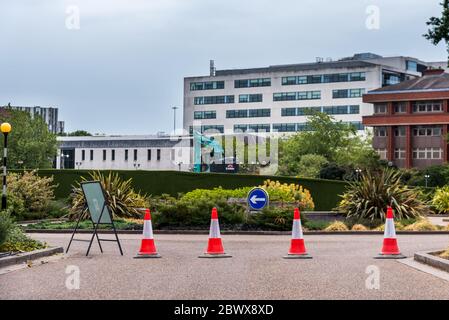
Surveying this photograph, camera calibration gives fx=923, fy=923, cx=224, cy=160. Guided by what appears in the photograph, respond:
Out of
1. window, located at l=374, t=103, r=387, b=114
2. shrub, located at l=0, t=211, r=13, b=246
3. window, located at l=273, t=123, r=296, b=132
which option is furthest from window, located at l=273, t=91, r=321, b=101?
shrub, located at l=0, t=211, r=13, b=246

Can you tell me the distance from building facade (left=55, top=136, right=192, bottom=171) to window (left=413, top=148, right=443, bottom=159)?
27.0 m

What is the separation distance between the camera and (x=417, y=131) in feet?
360

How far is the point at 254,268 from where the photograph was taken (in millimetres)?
15797

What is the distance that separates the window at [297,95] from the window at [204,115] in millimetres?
12623

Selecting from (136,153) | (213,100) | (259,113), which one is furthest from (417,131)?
(213,100)

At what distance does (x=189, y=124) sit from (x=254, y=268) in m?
146

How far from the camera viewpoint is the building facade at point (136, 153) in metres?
111

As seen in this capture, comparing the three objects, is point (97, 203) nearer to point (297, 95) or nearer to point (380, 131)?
point (380, 131)

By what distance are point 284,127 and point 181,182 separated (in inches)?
4325

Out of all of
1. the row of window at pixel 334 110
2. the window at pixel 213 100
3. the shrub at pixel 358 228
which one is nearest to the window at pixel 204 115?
the window at pixel 213 100

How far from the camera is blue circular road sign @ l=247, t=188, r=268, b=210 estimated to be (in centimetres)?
3125

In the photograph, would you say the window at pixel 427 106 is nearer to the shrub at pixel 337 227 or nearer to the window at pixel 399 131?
the window at pixel 399 131

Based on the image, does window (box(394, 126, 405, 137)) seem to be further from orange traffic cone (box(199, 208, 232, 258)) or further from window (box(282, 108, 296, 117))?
orange traffic cone (box(199, 208, 232, 258))
